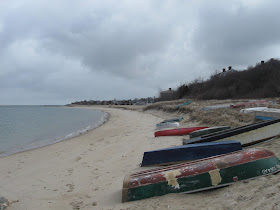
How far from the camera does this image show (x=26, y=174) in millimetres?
5816

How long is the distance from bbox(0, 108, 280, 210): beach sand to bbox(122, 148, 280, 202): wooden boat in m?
0.09

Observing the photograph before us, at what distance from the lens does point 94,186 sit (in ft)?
14.5

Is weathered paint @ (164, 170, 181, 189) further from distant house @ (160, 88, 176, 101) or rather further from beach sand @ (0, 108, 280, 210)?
distant house @ (160, 88, 176, 101)

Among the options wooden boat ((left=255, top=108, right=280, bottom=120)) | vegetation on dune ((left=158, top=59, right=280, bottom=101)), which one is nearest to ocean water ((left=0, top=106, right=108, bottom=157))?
wooden boat ((left=255, top=108, right=280, bottom=120))

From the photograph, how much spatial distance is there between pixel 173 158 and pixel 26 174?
152 inches

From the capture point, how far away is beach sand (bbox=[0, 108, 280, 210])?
2722 millimetres

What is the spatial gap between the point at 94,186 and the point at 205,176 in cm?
226

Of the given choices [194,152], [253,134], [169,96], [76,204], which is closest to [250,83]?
[169,96]

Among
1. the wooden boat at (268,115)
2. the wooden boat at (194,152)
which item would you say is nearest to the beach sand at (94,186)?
the wooden boat at (194,152)

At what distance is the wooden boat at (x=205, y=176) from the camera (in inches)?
125

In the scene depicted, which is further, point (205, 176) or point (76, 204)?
point (76, 204)

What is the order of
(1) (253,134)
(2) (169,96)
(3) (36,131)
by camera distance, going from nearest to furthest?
(1) (253,134)
(3) (36,131)
(2) (169,96)

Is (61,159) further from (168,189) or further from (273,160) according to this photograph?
(273,160)

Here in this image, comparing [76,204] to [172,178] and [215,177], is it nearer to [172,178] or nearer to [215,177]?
[172,178]
